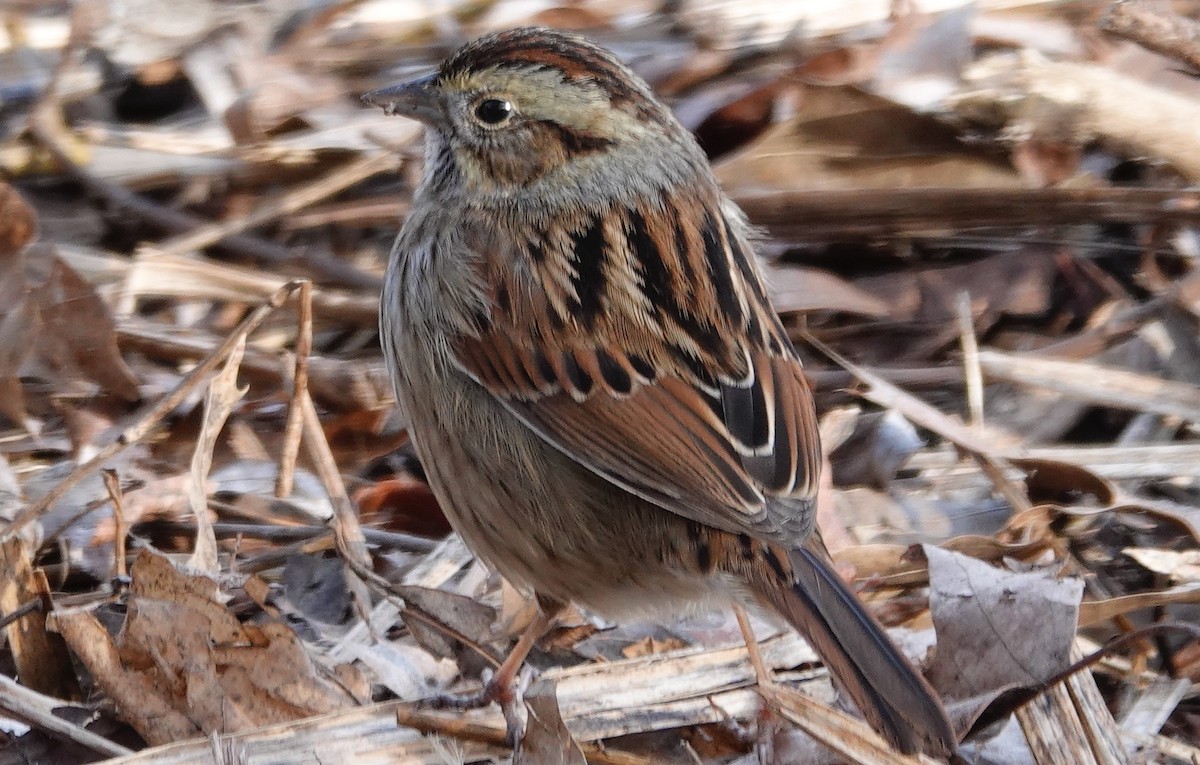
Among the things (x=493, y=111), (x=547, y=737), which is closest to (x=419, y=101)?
(x=493, y=111)

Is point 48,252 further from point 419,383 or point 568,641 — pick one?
point 568,641

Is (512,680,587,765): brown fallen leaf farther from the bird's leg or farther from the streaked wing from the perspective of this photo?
the streaked wing

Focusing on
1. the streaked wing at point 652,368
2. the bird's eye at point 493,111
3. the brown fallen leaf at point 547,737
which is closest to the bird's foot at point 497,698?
the brown fallen leaf at point 547,737

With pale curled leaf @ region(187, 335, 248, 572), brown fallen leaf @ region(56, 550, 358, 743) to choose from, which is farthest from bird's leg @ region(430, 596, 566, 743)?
pale curled leaf @ region(187, 335, 248, 572)

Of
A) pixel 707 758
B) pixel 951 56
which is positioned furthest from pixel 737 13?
pixel 707 758

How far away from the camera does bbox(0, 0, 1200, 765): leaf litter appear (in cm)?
301

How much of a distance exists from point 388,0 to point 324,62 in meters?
0.38

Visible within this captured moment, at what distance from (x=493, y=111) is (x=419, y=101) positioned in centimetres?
18

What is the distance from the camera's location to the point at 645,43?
530 cm

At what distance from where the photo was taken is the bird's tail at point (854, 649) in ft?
8.68

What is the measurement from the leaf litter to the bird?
9.6 inches

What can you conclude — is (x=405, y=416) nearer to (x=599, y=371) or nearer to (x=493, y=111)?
(x=599, y=371)

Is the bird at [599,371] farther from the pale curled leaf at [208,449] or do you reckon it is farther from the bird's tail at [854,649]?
the pale curled leaf at [208,449]

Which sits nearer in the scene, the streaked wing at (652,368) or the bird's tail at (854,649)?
the bird's tail at (854,649)
